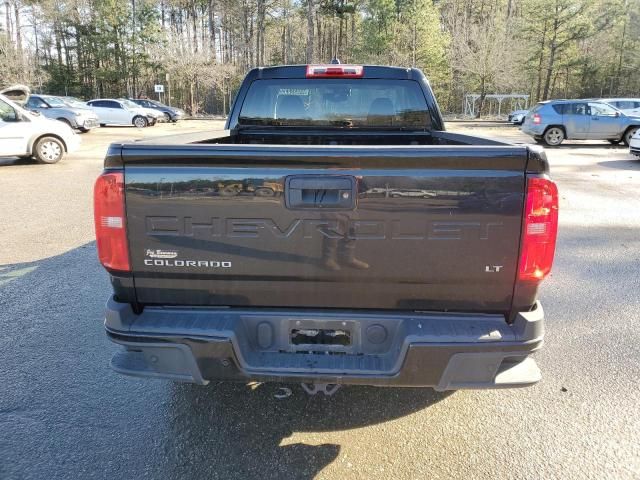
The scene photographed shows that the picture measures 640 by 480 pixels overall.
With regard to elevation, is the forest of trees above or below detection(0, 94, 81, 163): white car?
above

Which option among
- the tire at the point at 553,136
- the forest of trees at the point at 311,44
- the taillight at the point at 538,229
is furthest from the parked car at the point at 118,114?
the taillight at the point at 538,229

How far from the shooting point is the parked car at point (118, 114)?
28969 mm

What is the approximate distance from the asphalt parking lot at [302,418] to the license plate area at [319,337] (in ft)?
2.25

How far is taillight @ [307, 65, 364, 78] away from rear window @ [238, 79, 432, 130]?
52mm

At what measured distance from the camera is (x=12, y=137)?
12.4m

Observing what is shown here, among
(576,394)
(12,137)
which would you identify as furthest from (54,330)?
(12,137)

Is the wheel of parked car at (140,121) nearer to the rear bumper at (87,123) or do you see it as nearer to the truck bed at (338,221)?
the rear bumper at (87,123)

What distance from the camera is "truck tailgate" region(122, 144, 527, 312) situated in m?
2.12

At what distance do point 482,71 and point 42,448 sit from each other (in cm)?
4341

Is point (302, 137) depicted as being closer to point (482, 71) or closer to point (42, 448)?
point (42, 448)

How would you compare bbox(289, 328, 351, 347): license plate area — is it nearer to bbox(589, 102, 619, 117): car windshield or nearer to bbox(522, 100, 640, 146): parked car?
bbox(522, 100, 640, 146): parked car

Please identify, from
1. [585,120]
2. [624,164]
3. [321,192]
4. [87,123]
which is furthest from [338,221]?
[87,123]

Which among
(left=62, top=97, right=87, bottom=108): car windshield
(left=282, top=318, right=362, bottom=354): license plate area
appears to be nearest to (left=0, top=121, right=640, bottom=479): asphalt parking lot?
(left=282, top=318, right=362, bottom=354): license plate area

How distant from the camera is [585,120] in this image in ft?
59.8
